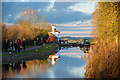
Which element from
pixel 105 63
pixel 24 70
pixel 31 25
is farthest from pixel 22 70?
pixel 31 25

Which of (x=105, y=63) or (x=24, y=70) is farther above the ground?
(x=105, y=63)

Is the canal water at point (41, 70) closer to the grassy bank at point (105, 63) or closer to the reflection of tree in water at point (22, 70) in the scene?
the reflection of tree in water at point (22, 70)

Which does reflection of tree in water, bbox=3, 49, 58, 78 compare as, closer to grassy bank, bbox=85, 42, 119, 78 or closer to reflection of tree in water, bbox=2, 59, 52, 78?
reflection of tree in water, bbox=2, 59, 52, 78

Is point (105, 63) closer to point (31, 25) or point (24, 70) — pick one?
point (24, 70)

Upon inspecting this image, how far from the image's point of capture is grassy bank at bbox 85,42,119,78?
346 inches

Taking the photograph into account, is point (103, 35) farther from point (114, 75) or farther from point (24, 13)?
point (24, 13)

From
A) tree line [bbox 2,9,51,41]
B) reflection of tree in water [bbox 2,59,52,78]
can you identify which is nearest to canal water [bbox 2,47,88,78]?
reflection of tree in water [bbox 2,59,52,78]

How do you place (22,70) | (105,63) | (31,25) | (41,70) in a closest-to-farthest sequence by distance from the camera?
(105,63) → (22,70) → (41,70) → (31,25)

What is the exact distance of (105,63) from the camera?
888 centimetres

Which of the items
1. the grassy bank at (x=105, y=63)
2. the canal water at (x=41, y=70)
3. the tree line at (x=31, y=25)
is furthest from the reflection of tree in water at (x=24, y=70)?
the tree line at (x=31, y=25)

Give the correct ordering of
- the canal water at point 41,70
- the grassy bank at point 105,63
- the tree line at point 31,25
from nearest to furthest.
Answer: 1. the grassy bank at point 105,63
2. the canal water at point 41,70
3. the tree line at point 31,25

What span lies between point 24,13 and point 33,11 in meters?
3.06

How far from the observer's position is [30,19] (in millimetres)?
49875

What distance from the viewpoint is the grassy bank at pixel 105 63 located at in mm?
8797
